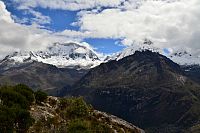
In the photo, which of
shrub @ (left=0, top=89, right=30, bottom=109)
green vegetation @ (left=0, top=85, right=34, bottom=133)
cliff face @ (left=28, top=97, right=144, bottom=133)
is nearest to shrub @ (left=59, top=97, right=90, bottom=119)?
cliff face @ (left=28, top=97, right=144, bottom=133)

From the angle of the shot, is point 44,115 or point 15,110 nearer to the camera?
point 15,110

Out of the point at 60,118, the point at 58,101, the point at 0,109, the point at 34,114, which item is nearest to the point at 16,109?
the point at 0,109

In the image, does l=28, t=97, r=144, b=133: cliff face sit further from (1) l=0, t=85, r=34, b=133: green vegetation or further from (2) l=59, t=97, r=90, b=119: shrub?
(1) l=0, t=85, r=34, b=133: green vegetation

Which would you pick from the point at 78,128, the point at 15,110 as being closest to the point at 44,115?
the point at 15,110

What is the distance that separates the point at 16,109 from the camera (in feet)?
151

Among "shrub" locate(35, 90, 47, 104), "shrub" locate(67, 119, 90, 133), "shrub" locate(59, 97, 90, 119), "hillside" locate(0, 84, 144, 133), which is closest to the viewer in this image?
"shrub" locate(67, 119, 90, 133)

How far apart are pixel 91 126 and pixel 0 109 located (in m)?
12.4

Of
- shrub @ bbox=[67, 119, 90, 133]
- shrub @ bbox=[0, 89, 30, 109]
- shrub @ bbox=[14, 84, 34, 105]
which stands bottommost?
shrub @ bbox=[67, 119, 90, 133]

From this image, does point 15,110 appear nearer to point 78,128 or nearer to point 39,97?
point 78,128

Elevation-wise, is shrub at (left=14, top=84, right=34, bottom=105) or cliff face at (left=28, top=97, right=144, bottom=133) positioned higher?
shrub at (left=14, top=84, right=34, bottom=105)

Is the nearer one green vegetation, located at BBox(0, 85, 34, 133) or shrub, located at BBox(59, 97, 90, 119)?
green vegetation, located at BBox(0, 85, 34, 133)

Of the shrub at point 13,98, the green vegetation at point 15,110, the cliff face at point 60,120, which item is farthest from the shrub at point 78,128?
the shrub at point 13,98

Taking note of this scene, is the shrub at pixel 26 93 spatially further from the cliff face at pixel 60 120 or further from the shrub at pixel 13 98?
the shrub at pixel 13 98

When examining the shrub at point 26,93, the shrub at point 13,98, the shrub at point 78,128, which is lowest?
the shrub at point 78,128
